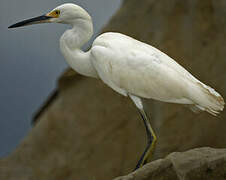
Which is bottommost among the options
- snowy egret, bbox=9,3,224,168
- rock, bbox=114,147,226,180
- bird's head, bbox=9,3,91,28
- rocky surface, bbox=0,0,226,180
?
rocky surface, bbox=0,0,226,180

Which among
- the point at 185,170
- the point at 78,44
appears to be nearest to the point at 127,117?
the point at 78,44

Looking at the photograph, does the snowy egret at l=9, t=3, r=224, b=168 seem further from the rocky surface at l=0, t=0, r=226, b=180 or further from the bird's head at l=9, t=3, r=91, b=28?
the rocky surface at l=0, t=0, r=226, b=180

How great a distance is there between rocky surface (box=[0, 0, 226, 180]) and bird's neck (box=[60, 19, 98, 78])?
5.94 feet

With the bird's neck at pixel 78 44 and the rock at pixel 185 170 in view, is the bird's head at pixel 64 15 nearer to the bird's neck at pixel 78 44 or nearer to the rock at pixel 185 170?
the bird's neck at pixel 78 44

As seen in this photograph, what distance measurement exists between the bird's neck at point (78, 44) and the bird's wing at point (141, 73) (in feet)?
0.41

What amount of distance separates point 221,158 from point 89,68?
905mm

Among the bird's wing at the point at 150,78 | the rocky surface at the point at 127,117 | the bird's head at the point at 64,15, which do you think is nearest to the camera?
the bird's wing at the point at 150,78

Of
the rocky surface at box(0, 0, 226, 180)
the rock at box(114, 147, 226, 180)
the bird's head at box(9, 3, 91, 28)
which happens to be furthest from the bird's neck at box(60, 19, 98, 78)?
the rocky surface at box(0, 0, 226, 180)

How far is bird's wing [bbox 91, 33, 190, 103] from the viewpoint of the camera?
7.72ft

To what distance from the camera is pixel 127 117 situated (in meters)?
4.52

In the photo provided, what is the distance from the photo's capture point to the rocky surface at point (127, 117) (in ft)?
13.5

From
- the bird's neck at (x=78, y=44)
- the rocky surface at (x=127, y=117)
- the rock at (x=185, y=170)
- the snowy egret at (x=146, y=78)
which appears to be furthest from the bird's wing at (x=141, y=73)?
the rocky surface at (x=127, y=117)

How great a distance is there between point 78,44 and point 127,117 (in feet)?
6.87

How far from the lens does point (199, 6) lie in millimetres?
4191
